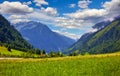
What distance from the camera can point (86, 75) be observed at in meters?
28.5

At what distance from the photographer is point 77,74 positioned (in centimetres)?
2981

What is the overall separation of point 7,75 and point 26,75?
104 inches

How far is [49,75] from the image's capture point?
30.1 m

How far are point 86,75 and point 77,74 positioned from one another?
1.67 m

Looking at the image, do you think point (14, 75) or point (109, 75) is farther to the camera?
point (14, 75)

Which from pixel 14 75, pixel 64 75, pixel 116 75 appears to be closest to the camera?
pixel 116 75

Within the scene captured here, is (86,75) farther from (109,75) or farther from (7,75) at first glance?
(7,75)

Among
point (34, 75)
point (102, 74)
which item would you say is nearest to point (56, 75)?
point (34, 75)

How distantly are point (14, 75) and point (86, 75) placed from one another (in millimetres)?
9484

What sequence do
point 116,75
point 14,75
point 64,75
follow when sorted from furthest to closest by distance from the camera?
1. point 14,75
2. point 64,75
3. point 116,75

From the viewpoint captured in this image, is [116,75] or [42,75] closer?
[116,75]

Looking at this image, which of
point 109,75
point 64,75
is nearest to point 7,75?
point 64,75

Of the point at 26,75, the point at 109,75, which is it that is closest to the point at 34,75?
the point at 26,75

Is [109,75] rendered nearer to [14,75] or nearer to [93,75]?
[93,75]
